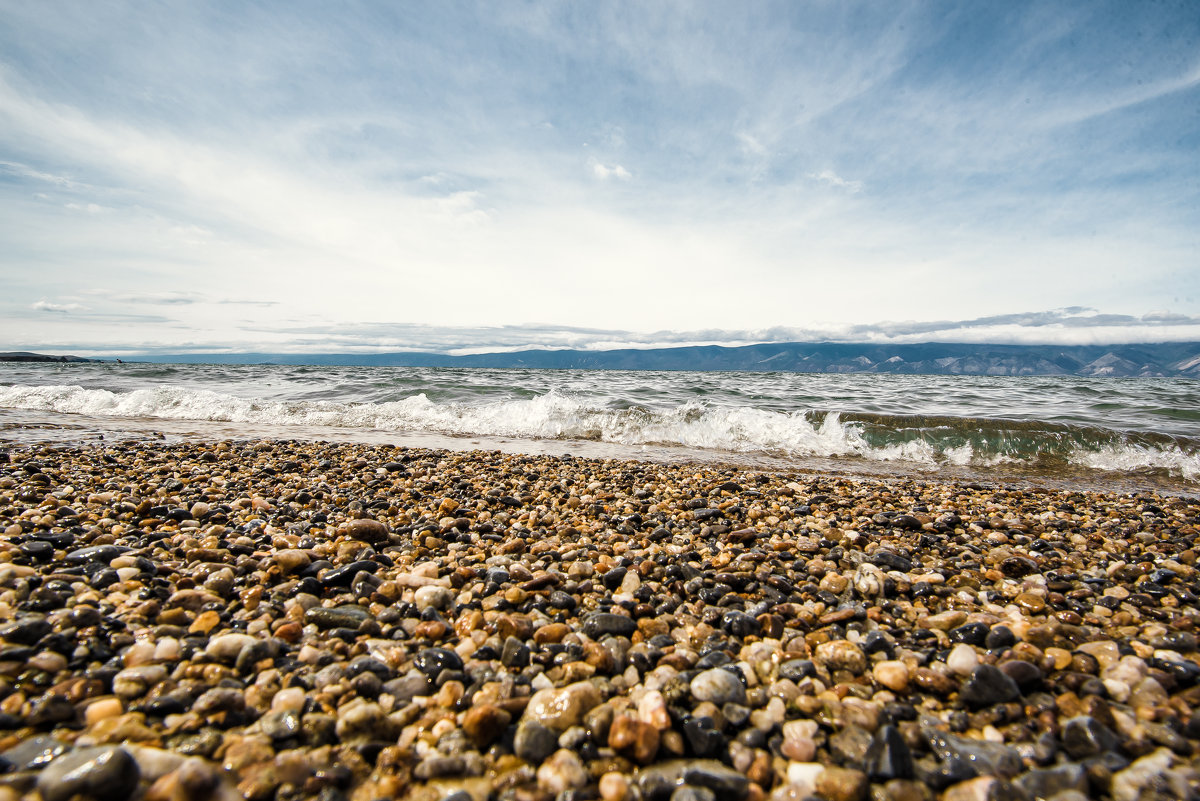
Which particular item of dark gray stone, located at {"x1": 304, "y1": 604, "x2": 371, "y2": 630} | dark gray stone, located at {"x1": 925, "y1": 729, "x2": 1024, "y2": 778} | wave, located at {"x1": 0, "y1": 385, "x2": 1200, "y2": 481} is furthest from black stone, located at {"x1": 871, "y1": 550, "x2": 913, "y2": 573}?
wave, located at {"x1": 0, "y1": 385, "x2": 1200, "y2": 481}

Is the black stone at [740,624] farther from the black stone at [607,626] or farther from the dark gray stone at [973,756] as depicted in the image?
the dark gray stone at [973,756]

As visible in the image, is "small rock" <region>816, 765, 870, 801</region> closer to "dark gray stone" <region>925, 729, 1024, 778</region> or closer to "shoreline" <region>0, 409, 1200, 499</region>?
"dark gray stone" <region>925, 729, 1024, 778</region>

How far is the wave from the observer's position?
12156mm

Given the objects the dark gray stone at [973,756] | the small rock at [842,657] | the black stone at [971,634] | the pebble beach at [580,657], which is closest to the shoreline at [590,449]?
the pebble beach at [580,657]

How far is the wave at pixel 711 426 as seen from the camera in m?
12.2

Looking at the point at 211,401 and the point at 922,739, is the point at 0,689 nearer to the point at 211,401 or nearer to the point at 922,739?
the point at 922,739

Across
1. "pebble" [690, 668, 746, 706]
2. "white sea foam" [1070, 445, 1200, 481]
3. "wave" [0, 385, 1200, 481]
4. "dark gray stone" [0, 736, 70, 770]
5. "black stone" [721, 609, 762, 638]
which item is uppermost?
"dark gray stone" [0, 736, 70, 770]

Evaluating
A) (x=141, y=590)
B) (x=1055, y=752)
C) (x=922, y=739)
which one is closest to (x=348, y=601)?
(x=141, y=590)

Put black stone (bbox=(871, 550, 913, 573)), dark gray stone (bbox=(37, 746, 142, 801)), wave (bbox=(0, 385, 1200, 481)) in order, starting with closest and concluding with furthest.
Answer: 1. dark gray stone (bbox=(37, 746, 142, 801))
2. black stone (bbox=(871, 550, 913, 573))
3. wave (bbox=(0, 385, 1200, 481))

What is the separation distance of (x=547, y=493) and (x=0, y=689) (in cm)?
488

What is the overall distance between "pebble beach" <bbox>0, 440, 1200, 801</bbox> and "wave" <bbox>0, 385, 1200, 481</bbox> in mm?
7626

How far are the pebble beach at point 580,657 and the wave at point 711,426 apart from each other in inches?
300

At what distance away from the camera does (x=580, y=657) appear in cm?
286

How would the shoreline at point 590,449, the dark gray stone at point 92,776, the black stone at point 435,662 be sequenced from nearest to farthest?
the dark gray stone at point 92,776 < the black stone at point 435,662 < the shoreline at point 590,449
